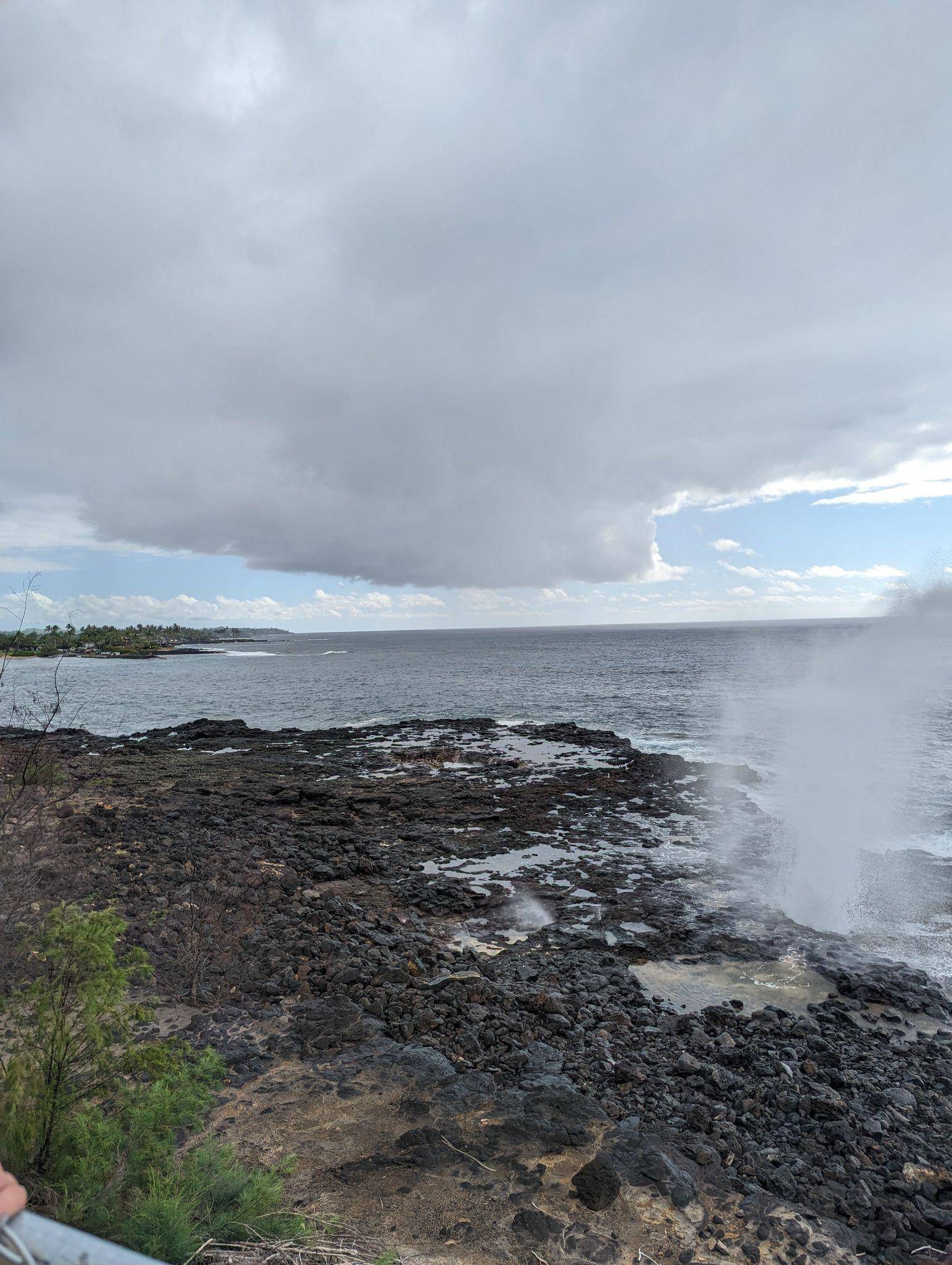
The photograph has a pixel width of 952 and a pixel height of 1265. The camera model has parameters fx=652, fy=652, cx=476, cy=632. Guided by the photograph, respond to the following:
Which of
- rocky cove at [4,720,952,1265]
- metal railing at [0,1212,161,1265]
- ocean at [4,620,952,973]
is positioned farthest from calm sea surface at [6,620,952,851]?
metal railing at [0,1212,161,1265]

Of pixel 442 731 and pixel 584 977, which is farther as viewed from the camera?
pixel 442 731

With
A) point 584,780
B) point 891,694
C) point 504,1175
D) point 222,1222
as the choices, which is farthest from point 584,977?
point 891,694

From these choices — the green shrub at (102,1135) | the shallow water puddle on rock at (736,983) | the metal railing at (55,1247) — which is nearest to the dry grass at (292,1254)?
the green shrub at (102,1135)

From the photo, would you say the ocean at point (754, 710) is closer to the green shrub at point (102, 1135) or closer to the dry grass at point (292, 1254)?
the dry grass at point (292, 1254)

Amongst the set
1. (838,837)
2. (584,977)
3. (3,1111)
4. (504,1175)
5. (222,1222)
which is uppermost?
(3,1111)

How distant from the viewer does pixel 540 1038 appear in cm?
885

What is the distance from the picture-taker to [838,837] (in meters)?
20.3

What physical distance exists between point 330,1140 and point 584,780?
21.1m

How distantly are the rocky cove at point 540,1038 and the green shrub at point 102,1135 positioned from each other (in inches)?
40.3

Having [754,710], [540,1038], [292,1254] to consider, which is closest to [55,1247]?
[292,1254]

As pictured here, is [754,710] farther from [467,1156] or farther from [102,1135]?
[102,1135]

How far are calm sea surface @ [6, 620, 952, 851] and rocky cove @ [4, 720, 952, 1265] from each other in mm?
9097

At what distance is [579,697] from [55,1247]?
5702 centimetres

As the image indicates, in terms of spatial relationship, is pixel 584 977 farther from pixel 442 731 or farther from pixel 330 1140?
pixel 442 731
